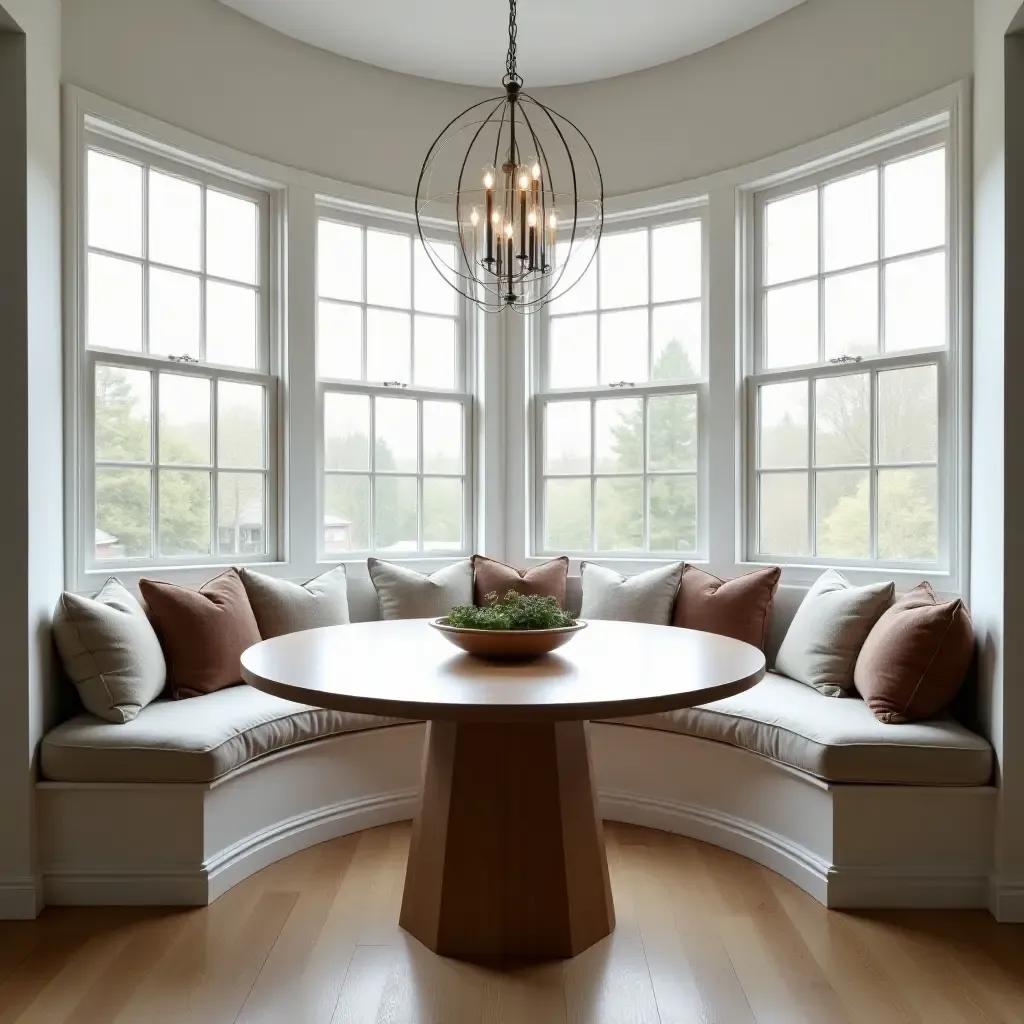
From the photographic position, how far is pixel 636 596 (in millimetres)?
3533

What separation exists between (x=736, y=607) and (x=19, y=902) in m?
2.59

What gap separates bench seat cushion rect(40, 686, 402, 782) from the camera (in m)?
2.51

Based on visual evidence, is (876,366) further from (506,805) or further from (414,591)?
(506,805)

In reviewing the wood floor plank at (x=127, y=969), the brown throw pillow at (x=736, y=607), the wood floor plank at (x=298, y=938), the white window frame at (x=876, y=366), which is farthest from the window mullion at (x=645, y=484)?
the wood floor plank at (x=127, y=969)

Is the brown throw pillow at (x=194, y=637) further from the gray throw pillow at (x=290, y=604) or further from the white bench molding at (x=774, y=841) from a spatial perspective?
the white bench molding at (x=774, y=841)

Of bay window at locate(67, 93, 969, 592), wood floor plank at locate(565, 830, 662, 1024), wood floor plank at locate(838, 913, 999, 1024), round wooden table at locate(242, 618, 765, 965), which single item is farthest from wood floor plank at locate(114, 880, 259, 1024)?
wood floor plank at locate(838, 913, 999, 1024)

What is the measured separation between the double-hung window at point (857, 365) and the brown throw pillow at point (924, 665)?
54 centimetres

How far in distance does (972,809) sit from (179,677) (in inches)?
102

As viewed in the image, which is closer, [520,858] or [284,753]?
[520,858]

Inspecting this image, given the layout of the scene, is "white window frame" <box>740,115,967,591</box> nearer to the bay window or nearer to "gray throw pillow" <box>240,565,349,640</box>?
the bay window

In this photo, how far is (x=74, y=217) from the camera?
9.69ft

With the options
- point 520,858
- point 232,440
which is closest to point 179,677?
point 232,440

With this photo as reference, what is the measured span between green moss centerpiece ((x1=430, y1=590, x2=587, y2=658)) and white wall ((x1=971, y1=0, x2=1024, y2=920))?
1.32 meters

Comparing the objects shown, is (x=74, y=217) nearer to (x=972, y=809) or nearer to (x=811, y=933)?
(x=811, y=933)
